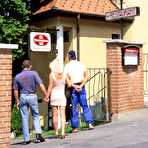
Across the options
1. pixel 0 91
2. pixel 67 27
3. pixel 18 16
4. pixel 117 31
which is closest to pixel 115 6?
pixel 117 31

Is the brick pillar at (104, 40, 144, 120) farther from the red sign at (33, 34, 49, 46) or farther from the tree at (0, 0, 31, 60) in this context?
the tree at (0, 0, 31, 60)

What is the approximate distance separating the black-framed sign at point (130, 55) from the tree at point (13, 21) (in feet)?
20.2

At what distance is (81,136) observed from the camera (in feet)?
22.4

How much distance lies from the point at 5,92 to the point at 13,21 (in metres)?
8.29

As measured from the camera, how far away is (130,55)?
9086 millimetres

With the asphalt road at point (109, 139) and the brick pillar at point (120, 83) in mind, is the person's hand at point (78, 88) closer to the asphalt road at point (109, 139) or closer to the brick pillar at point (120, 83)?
the asphalt road at point (109, 139)

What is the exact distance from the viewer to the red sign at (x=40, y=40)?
13891mm

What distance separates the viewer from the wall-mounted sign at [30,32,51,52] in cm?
1374

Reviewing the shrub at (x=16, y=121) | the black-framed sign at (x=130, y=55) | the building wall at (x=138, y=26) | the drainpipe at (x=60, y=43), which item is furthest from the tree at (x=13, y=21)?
the black-framed sign at (x=130, y=55)

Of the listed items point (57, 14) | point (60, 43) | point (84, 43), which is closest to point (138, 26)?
point (84, 43)

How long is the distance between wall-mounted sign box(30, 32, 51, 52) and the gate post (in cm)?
772

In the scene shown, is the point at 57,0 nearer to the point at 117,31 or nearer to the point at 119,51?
the point at 117,31

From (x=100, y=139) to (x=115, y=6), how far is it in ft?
40.5

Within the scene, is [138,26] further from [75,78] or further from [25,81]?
[25,81]
